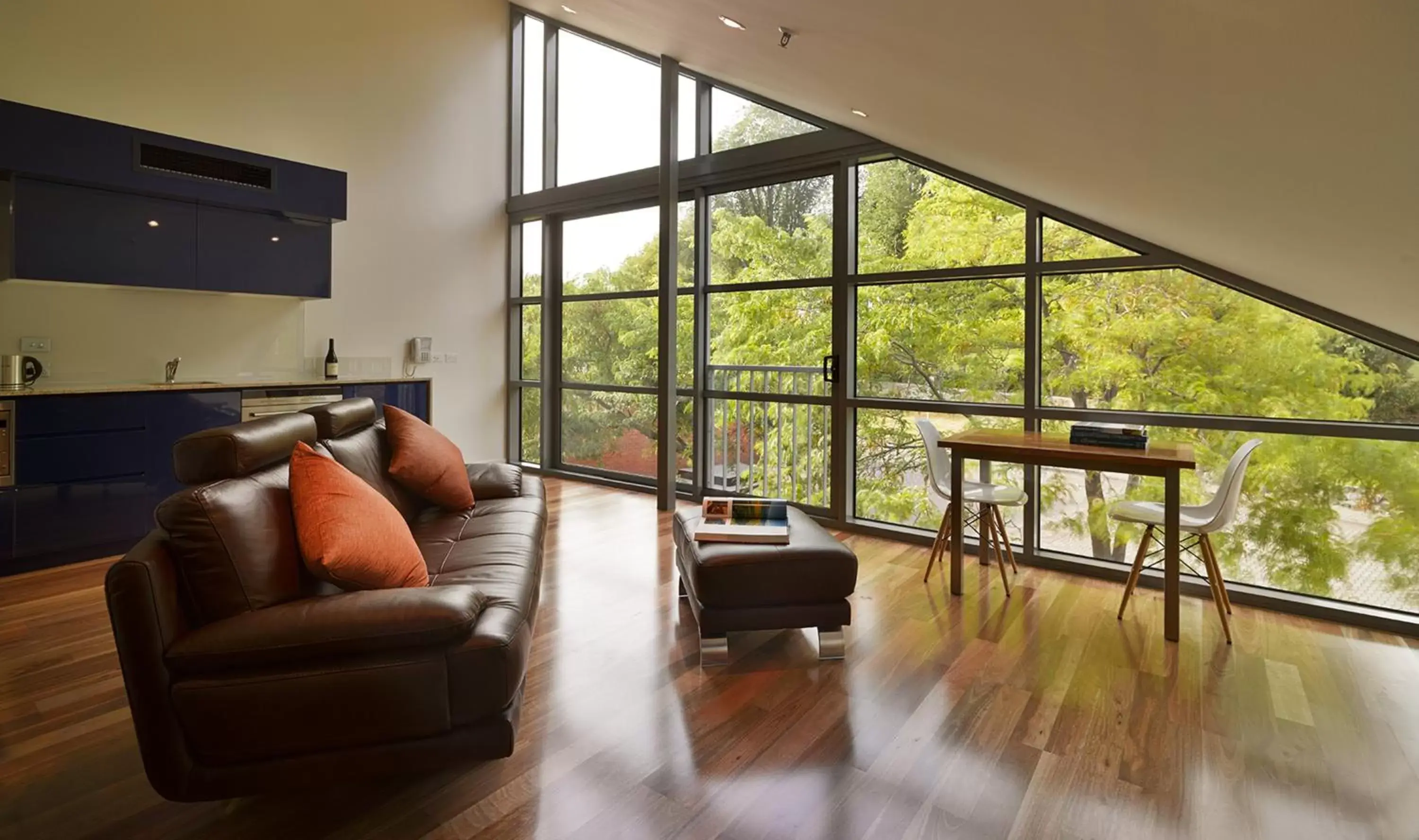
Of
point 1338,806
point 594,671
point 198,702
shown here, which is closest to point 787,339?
point 594,671

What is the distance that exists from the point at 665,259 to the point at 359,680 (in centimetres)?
399

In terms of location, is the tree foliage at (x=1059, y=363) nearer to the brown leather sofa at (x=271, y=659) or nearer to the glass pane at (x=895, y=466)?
the glass pane at (x=895, y=466)

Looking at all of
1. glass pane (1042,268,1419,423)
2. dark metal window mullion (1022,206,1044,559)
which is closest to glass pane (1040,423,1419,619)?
glass pane (1042,268,1419,423)

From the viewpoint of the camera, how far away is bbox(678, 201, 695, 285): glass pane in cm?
540

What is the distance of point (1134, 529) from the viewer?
12.3 ft

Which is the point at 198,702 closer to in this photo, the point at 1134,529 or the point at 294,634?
the point at 294,634

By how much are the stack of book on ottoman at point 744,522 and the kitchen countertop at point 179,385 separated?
315 cm

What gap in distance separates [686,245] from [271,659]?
14.3ft

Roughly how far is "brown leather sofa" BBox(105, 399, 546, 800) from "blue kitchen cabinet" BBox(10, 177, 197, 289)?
3030 mm

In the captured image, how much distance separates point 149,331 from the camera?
4.55 metres

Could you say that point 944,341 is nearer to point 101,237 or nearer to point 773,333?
point 773,333

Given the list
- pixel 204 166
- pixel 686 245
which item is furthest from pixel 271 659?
pixel 686 245

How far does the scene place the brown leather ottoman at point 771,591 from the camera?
2621 mm

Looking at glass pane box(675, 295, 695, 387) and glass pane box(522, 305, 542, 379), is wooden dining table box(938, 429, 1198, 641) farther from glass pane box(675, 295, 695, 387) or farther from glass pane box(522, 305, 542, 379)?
glass pane box(522, 305, 542, 379)
